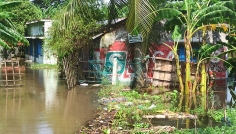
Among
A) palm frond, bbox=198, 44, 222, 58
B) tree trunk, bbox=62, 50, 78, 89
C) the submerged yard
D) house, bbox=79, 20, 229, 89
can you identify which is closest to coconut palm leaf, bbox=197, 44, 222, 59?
palm frond, bbox=198, 44, 222, 58

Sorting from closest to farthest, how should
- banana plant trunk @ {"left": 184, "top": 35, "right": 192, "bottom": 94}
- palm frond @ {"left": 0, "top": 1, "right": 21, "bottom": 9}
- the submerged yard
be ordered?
the submerged yard
banana plant trunk @ {"left": 184, "top": 35, "right": 192, "bottom": 94}
palm frond @ {"left": 0, "top": 1, "right": 21, "bottom": 9}

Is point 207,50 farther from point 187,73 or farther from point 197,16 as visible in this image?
point 197,16

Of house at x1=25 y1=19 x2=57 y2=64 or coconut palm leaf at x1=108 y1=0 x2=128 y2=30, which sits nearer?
coconut palm leaf at x1=108 y1=0 x2=128 y2=30

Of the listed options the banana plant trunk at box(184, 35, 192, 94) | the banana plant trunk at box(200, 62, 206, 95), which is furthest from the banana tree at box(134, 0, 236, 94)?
the banana plant trunk at box(200, 62, 206, 95)

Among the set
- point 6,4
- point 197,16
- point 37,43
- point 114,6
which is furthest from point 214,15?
point 37,43

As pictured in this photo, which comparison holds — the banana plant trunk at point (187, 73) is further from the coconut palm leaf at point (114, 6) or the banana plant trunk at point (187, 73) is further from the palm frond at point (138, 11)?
the palm frond at point (138, 11)

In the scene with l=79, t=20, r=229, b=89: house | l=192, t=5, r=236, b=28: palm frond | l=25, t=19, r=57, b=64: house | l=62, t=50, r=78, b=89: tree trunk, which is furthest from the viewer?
l=25, t=19, r=57, b=64: house

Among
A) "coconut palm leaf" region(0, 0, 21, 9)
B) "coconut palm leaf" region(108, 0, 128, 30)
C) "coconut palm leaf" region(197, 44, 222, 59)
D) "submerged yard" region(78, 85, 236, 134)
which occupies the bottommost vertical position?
"submerged yard" region(78, 85, 236, 134)

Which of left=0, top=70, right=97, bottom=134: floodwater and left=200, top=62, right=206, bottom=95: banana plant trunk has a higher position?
left=200, top=62, right=206, bottom=95: banana plant trunk

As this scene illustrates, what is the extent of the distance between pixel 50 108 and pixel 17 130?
2.80 meters

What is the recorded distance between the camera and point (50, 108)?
1123 cm

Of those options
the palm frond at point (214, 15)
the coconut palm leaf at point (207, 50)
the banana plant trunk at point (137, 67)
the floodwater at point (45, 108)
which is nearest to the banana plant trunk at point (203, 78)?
the coconut palm leaf at point (207, 50)

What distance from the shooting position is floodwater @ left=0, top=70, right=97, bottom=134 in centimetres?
873

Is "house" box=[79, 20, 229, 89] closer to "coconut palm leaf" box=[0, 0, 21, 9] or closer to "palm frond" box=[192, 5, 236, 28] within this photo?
"palm frond" box=[192, 5, 236, 28]
